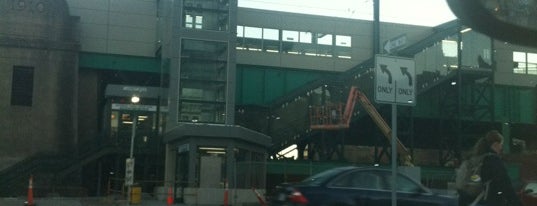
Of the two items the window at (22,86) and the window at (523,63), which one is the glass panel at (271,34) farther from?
the window at (523,63)

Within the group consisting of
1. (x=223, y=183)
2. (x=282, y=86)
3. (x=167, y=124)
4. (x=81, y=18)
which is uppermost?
(x=81, y=18)

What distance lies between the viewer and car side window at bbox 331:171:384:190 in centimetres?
1348

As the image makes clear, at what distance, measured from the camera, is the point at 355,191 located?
44.2 feet

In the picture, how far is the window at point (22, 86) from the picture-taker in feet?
130

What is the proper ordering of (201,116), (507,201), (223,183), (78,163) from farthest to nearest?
1. (78,163)
2. (201,116)
3. (223,183)
4. (507,201)

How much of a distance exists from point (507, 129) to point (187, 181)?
26357 millimetres

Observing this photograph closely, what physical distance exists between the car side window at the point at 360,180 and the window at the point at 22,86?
30.3m

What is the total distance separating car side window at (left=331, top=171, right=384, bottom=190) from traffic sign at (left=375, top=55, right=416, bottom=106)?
4410 millimetres

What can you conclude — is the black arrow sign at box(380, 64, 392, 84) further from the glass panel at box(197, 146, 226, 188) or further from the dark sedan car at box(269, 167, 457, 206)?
the glass panel at box(197, 146, 226, 188)

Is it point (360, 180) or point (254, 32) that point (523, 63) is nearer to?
point (254, 32)

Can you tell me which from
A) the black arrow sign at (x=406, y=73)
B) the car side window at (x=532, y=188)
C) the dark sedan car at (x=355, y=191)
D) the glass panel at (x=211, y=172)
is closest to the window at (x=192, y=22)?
the glass panel at (x=211, y=172)

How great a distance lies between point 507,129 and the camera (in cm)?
4753

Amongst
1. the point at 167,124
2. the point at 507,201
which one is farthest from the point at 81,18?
the point at 507,201

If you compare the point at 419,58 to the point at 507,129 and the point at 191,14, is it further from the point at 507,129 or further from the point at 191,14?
the point at 191,14
